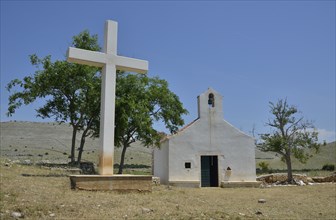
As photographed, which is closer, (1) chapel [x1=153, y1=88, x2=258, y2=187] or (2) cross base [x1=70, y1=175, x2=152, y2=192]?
(2) cross base [x1=70, y1=175, x2=152, y2=192]

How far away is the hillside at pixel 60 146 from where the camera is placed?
1834 inches

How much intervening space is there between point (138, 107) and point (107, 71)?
362 inches

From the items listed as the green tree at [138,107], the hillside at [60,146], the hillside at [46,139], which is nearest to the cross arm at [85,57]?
the green tree at [138,107]

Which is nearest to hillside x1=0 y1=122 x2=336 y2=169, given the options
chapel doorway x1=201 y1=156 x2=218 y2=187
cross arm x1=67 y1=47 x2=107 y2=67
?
chapel doorway x1=201 y1=156 x2=218 y2=187

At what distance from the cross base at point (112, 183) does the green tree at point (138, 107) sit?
9408 millimetres

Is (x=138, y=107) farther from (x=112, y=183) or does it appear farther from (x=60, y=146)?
(x=60, y=146)

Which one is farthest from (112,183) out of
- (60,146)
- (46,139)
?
(46,139)

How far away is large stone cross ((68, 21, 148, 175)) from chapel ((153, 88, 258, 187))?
34.2 ft

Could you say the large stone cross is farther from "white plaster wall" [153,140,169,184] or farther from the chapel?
"white plaster wall" [153,140,169,184]

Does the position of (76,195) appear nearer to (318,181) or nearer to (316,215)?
(316,215)

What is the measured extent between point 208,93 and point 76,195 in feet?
50.5

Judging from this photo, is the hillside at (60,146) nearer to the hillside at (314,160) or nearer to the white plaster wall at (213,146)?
the hillside at (314,160)

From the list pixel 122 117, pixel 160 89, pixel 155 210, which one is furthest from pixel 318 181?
pixel 155 210

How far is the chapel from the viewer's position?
2231 centimetres
